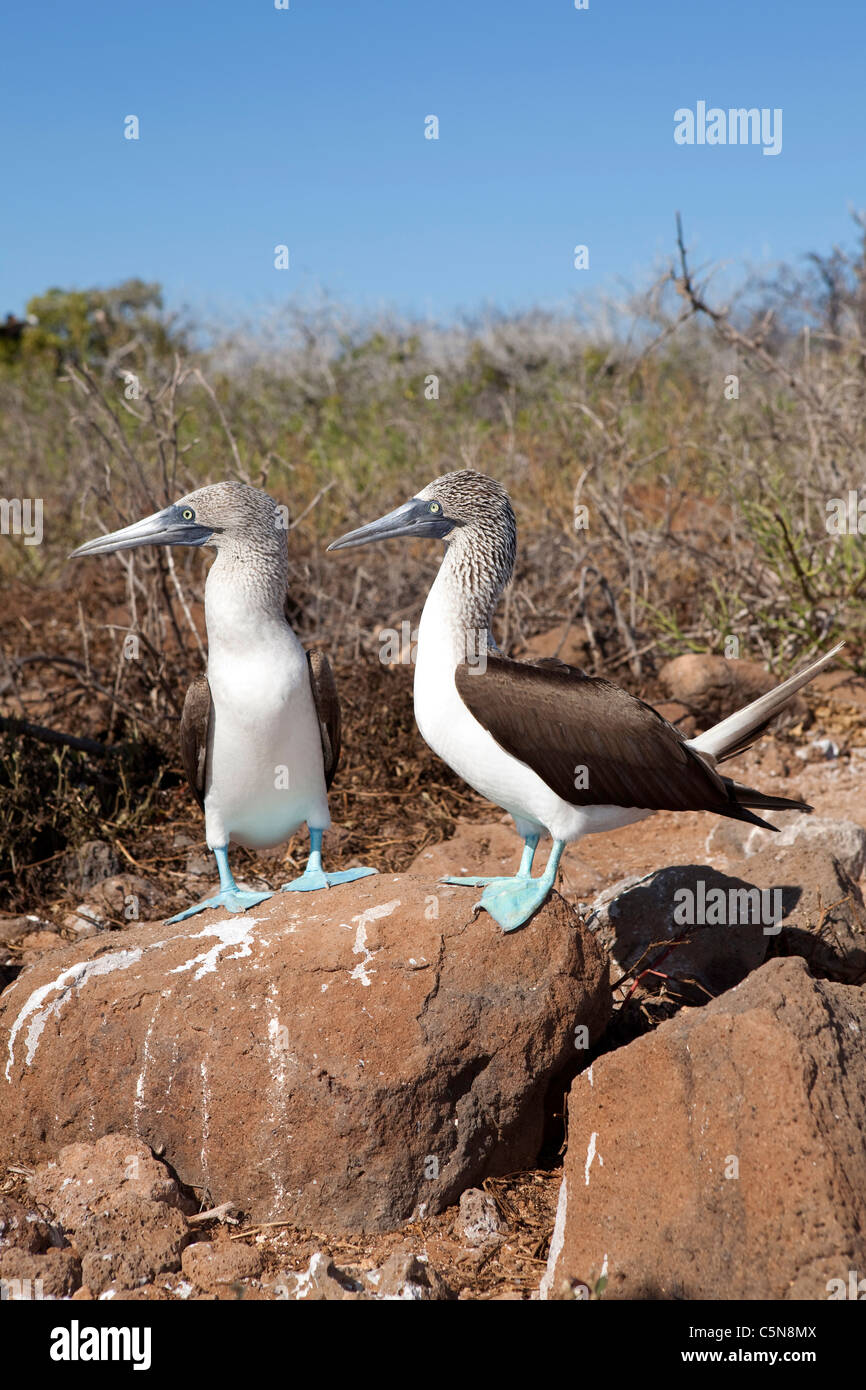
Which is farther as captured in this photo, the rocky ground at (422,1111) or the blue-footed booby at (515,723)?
the blue-footed booby at (515,723)

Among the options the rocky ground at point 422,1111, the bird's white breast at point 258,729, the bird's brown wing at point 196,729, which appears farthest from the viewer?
the bird's brown wing at point 196,729

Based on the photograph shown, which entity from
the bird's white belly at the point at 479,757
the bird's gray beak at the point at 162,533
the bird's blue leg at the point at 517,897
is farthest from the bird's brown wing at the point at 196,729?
the bird's blue leg at the point at 517,897

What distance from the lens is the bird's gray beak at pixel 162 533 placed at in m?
3.48

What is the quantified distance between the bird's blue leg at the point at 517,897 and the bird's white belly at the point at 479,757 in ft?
0.29

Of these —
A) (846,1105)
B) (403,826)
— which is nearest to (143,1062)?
(846,1105)

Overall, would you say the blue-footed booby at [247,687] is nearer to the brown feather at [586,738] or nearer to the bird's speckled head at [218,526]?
the bird's speckled head at [218,526]

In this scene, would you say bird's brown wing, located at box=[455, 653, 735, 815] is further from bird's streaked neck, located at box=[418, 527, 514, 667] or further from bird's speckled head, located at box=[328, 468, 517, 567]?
bird's speckled head, located at box=[328, 468, 517, 567]

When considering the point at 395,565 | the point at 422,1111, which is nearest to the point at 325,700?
the point at 422,1111

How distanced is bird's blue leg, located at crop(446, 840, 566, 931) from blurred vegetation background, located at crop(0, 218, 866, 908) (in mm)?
1839

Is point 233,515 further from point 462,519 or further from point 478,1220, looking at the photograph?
point 478,1220

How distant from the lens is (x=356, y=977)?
307 centimetres

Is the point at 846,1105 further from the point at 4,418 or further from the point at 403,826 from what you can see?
the point at 4,418

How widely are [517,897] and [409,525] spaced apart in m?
1.06

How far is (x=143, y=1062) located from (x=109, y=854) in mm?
1985
